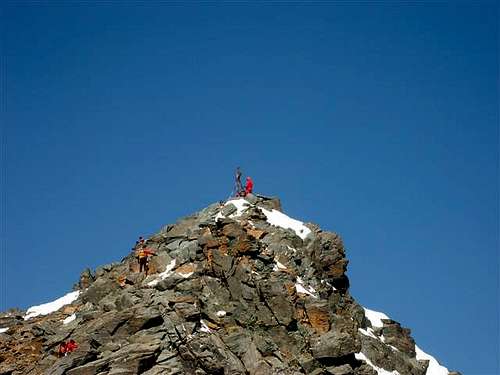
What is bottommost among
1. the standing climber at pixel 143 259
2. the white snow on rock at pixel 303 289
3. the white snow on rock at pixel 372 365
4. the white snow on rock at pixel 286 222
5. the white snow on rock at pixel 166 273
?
the white snow on rock at pixel 372 365

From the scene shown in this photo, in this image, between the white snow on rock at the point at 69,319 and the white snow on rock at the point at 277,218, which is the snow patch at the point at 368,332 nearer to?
the white snow on rock at the point at 277,218

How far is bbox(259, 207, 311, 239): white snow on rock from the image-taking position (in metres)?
70.1

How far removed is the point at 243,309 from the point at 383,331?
692 inches

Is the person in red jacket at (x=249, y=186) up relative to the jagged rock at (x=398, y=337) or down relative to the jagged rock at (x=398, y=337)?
up

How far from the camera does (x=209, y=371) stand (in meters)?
49.0

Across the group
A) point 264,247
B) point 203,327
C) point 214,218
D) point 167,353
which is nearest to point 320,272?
point 264,247

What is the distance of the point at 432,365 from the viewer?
67875mm

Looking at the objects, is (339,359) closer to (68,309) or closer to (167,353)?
(167,353)

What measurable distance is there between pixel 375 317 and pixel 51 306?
31.3 meters

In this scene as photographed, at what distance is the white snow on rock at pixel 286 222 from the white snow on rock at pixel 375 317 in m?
10.2

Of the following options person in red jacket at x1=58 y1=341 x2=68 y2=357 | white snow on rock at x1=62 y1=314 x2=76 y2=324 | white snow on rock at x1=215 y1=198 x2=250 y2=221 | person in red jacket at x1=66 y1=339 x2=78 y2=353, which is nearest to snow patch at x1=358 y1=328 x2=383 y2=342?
white snow on rock at x1=215 y1=198 x2=250 y2=221

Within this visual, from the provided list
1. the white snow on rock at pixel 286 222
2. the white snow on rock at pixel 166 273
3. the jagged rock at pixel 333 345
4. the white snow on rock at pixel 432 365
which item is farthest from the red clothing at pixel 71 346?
the white snow on rock at pixel 432 365

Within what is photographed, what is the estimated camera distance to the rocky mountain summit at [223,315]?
50.8 metres

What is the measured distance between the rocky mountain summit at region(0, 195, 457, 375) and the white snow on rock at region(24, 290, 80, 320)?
188 mm
